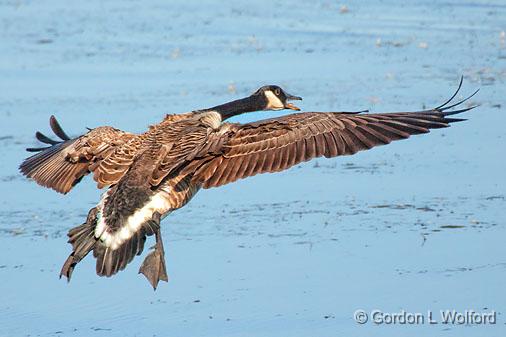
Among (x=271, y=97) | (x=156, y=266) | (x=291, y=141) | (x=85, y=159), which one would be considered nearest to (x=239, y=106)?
(x=271, y=97)

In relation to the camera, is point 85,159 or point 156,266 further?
point 85,159

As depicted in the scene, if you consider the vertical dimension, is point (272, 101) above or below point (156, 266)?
above

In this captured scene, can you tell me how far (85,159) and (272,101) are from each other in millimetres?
1497

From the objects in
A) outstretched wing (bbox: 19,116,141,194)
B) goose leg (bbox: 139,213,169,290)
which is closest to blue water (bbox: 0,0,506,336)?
goose leg (bbox: 139,213,169,290)

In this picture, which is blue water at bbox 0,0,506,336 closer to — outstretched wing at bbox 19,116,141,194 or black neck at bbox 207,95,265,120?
outstretched wing at bbox 19,116,141,194

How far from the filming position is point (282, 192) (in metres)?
9.60

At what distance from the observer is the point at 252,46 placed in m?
14.7

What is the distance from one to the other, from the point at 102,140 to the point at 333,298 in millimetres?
1733

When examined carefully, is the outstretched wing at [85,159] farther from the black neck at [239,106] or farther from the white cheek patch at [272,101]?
the white cheek patch at [272,101]

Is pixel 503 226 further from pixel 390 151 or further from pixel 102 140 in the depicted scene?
pixel 102 140

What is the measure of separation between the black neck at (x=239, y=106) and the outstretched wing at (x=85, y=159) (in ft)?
2.34

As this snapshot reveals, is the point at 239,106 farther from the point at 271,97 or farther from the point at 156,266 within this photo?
the point at 156,266

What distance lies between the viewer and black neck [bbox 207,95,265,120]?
27.0ft

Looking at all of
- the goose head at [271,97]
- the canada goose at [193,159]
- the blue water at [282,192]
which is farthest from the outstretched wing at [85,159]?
the goose head at [271,97]
